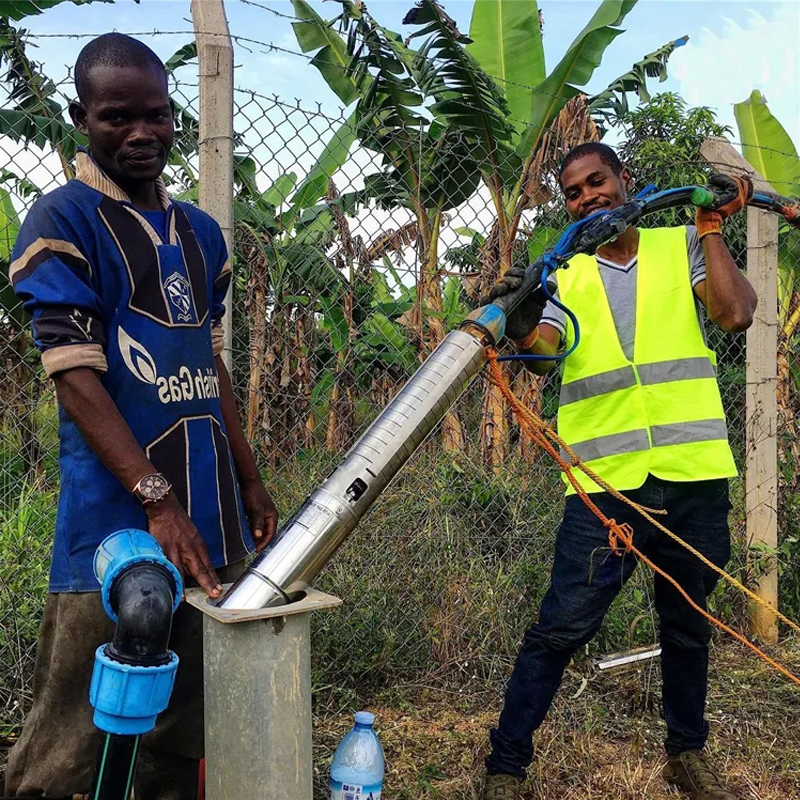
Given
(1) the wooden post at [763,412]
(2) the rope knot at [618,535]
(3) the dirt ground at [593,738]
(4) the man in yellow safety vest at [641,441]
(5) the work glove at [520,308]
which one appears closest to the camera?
(5) the work glove at [520,308]

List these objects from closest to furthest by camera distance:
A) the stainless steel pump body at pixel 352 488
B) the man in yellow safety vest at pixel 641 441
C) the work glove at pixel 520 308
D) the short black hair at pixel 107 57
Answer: the stainless steel pump body at pixel 352 488
the short black hair at pixel 107 57
the work glove at pixel 520 308
the man in yellow safety vest at pixel 641 441

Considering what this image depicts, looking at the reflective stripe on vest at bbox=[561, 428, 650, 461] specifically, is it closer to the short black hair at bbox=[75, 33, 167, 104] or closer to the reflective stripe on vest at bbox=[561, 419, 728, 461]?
the reflective stripe on vest at bbox=[561, 419, 728, 461]

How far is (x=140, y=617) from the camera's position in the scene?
138 centimetres

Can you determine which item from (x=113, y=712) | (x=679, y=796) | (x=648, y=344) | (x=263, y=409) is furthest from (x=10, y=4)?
(x=679, y=796)

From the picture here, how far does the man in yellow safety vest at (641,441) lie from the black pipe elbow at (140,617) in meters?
1.38

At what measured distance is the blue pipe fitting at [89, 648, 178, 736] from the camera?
54.2 inches

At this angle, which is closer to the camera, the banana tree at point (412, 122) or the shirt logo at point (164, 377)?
the shirt logo at point (164, 377)

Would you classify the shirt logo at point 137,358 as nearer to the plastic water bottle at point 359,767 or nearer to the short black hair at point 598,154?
the plastic water bottle at point 359,767

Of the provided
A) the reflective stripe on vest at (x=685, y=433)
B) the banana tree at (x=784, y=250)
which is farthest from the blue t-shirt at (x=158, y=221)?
the banana tree at (x=784, y=250)

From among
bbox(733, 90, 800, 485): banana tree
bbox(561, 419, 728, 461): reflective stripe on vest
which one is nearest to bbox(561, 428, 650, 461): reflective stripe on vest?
bbox(561, 419, 728, 461): reflective stripe on vest

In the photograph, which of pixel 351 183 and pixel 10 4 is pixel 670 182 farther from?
pixel 10 4

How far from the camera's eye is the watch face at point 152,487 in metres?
1.60

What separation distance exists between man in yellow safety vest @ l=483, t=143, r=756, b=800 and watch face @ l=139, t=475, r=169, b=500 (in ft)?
4.03

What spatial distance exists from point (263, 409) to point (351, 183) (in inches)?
41.2
